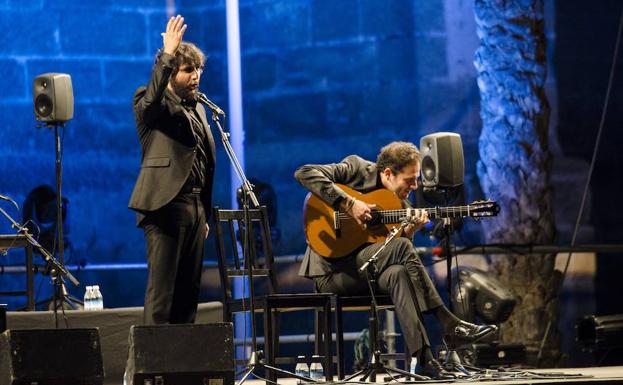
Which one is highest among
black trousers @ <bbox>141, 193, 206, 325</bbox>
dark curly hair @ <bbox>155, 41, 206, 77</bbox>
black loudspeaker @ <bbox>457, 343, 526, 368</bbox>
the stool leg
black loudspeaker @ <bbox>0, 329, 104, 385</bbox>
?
dark curly hair @ <bbox>155, 41, 206, 77</bbox>

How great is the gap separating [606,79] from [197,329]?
18.2ft

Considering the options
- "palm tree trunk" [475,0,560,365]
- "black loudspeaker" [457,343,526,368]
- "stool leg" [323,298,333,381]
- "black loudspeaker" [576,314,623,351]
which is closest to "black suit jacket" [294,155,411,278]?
"stool leg" [323,298,333,381]

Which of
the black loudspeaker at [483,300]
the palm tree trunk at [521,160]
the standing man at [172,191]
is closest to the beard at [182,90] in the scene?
the standing man at [172,191]

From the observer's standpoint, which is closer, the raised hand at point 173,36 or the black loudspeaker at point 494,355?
the raised hand at point 173,36

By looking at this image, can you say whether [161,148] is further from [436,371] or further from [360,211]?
[436,371]

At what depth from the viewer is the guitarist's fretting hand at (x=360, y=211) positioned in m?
5.41

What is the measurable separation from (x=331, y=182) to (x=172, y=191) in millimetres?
1069

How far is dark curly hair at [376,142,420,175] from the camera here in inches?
219

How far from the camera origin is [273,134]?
884 cm

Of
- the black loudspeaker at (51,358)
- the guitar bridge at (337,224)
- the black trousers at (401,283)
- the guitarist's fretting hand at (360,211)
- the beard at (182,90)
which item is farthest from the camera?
the guitar bridge at (337,224)

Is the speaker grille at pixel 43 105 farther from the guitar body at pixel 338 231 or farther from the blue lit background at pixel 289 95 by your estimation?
the blue lit background at pixel 289 95

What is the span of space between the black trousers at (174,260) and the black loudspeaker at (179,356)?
1.43 ft

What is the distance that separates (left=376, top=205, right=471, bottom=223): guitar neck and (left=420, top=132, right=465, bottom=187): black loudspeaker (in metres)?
0.72

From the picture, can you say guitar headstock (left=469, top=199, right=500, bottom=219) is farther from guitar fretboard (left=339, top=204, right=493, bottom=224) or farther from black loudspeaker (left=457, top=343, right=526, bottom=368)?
black loudspeaker (left=457, top=343, right=526, bottom=368)
